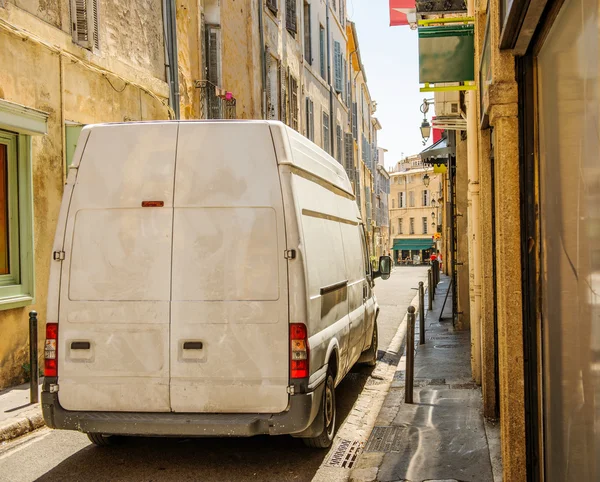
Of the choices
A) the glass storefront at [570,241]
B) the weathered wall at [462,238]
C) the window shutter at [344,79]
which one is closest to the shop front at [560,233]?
the glass storefront at [570,241]

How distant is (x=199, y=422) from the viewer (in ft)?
16.6

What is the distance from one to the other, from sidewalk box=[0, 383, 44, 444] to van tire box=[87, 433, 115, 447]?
3.10 feet

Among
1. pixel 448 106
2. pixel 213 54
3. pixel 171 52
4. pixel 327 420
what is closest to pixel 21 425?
pixel 327 420

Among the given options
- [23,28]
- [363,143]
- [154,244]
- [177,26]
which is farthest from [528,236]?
[363,143]

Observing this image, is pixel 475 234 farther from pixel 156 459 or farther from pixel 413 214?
pixel 413 214

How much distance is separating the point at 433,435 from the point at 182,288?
8.21ft

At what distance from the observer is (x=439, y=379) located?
8.60m

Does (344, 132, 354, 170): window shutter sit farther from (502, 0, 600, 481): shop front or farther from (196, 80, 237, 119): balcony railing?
(502, 0, 600, 481): shop front

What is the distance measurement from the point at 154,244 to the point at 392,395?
3.86 m

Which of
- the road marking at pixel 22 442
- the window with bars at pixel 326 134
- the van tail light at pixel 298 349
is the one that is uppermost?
the window with bars at pixel 326 134

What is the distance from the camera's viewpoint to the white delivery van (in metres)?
5.08

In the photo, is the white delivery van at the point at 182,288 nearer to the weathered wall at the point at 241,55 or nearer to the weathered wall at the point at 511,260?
the weathered wall at the point at 511,260

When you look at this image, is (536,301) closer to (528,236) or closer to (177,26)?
(528,236)

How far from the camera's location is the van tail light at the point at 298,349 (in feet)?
16.7
